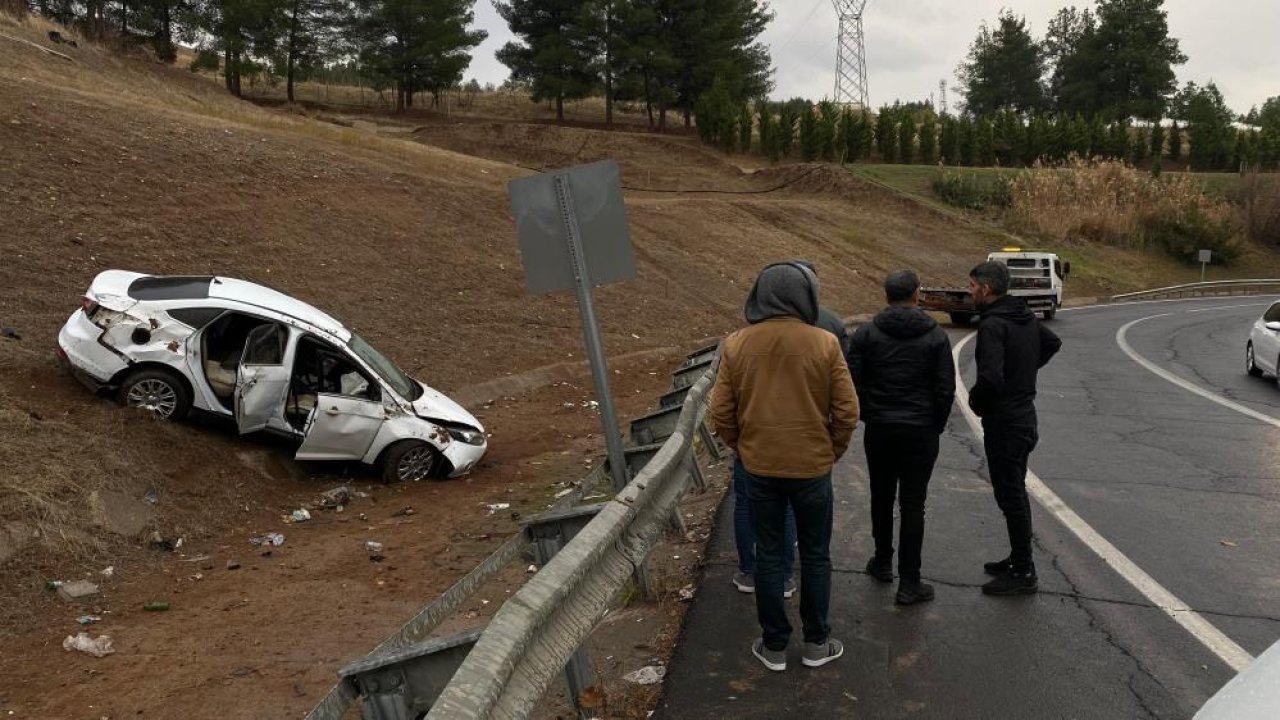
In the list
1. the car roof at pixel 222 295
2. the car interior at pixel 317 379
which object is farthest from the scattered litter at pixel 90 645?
the car roof at pixel 222 295

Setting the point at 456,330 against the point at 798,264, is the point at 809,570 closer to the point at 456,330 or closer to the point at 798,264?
the point at 798,264

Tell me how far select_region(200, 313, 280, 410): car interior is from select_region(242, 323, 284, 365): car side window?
129 millimetres

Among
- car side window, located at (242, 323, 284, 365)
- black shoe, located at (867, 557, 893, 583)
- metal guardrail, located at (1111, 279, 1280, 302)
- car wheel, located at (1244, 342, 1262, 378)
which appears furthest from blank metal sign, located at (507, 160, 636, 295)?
metal guardrail, located at (1111, 279, 1280, 302)

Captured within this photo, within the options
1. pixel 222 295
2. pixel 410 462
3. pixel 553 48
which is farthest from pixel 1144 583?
pixel 553 48

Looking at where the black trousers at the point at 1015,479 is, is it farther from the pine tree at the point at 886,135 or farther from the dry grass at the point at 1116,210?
the pine tree at the point at 886,135

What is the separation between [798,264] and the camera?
5.26 m

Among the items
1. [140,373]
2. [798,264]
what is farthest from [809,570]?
[140,373]

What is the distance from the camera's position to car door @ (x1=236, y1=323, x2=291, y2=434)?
32.6 ft

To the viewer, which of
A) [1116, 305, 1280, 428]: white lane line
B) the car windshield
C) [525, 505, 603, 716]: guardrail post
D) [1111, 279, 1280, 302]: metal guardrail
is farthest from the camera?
[1111, 279, 1280, 302]: metal guardrail

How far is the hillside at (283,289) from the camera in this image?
641 cm

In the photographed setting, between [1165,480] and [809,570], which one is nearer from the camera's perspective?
[809,570]

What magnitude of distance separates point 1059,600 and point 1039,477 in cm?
348

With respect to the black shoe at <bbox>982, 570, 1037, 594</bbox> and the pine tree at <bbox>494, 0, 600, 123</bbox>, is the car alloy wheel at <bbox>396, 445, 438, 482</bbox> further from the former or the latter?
the pine tree at <bbox>494, 0, 600, 123</bbox>

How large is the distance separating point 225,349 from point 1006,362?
26.5ft
